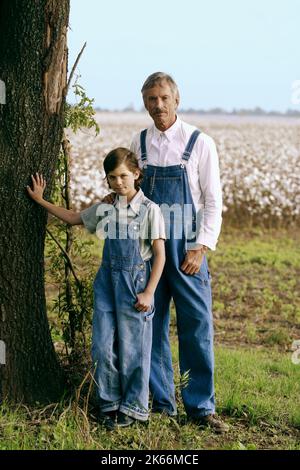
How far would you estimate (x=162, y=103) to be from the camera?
440cm

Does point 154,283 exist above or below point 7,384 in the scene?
above

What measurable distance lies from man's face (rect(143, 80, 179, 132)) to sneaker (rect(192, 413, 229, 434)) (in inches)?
65.7

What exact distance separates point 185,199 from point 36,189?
2.66 feet

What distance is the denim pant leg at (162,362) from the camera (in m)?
4.75

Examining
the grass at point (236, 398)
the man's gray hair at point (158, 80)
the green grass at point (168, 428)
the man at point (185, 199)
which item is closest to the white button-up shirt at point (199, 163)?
the man at point (185, 199)

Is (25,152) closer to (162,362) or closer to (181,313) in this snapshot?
(181,313)

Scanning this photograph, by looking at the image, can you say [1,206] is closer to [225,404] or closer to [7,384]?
[7,384]

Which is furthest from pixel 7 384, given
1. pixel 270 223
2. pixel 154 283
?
pixel 270 223

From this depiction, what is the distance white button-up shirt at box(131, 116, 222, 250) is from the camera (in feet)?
14.8

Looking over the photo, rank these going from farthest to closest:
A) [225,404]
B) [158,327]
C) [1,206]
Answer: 1. [225,404]
2. [158,327]
3. [1,206]

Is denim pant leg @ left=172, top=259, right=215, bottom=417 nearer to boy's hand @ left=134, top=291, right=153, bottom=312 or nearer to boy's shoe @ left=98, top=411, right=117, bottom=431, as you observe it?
boy's hand @ left=134, top=291, right=153, bottom=312

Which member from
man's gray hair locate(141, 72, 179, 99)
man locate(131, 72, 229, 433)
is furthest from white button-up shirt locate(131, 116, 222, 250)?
man's gray hair locate(141, 72, 179, 99)

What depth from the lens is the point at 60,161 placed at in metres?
5.05
